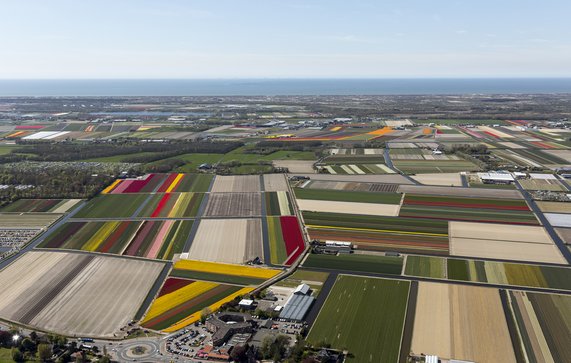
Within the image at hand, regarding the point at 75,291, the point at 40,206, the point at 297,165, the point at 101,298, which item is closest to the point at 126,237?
the point at 75,291

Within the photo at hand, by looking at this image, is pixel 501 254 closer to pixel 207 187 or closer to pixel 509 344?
pixel 509 344

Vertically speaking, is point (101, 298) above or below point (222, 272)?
below

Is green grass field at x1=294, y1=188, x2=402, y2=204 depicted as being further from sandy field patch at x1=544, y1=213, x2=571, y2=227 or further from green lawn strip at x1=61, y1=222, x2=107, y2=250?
green lawn strip at x1=61, y1=222, x2=107, y2=250

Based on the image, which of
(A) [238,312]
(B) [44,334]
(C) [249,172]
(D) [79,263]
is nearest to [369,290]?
(A) [238,312]


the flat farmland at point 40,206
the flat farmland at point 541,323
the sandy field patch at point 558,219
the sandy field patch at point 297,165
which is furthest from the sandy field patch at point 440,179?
the flat farmland at point 40,206

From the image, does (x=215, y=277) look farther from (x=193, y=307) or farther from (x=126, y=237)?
(x=126, y=237)
